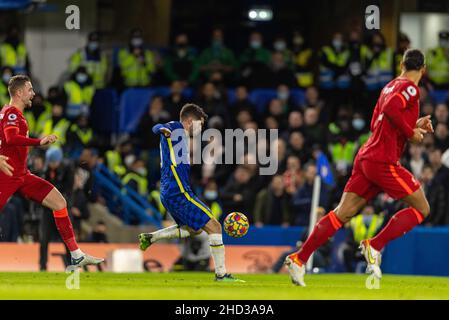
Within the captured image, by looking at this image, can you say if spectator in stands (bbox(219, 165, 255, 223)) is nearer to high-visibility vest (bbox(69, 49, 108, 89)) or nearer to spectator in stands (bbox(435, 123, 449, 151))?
spectator in stands (bbox(435, 123, 449, 151))

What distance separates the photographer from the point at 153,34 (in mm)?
33062

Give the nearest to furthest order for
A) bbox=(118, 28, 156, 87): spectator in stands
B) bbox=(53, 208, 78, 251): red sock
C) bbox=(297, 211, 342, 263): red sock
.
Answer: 1. bbox=(297, 211, 342, 263): red sock
2. bbox=(53, 208, 78, 251): red sock
3. bbox=(118, 28, 156, 87): spectator in stands

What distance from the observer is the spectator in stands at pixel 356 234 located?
24.8 metres

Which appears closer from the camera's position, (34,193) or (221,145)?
(34,193)

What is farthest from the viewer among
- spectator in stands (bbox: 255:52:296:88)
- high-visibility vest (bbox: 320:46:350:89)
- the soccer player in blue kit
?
spectator in stands (bbox: 255:52:296:88)

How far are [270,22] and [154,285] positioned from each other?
22.1 metres

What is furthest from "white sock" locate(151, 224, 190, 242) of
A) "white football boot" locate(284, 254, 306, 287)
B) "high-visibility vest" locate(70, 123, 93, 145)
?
"high-visibility vest" locate(70, 123, 93, 145)

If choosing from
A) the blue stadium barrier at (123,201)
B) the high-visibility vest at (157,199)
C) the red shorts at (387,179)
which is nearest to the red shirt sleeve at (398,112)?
the red shorts at (387,179)

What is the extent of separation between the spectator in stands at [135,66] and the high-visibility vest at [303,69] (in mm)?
3118

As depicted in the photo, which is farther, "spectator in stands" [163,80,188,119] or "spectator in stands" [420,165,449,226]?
"spectator in stands" [163,80,188,119]

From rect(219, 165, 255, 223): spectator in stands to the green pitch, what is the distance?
24.2ft

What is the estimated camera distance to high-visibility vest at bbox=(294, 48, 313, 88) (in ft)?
101
